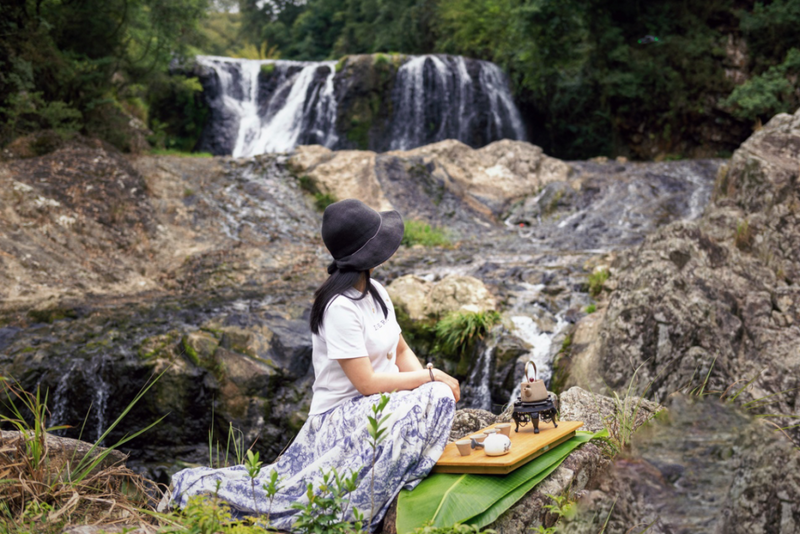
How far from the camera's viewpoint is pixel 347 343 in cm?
232

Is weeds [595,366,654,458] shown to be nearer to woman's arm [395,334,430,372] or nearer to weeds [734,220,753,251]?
woman's arm [395,334,430,372]

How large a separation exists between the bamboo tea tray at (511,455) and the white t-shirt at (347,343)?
17.8 inches

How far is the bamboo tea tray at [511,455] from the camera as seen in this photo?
215 centimetres

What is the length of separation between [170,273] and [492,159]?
8.78 meters

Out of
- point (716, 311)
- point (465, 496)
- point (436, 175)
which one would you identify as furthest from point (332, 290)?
point (436, 175)

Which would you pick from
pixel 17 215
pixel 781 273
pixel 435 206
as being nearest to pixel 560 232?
pixel 435 206

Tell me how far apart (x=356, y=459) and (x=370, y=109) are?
1672cm

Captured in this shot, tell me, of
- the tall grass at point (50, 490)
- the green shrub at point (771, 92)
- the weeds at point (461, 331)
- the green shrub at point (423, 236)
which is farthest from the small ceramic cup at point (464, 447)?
the green shrub at point (771, 92)

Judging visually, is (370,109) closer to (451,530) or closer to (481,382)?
(481,382)

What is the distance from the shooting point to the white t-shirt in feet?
7.63

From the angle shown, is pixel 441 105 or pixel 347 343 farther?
pixel 441 105

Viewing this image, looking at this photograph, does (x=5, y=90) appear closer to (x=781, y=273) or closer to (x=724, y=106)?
(x=781, y=273)

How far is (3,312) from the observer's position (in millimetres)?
6457

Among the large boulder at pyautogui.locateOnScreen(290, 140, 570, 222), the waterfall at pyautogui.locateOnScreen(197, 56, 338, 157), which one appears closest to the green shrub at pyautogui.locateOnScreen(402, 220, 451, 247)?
the large boulder at pyautogui.locateOnScreen(290, 140, 570, 222)
